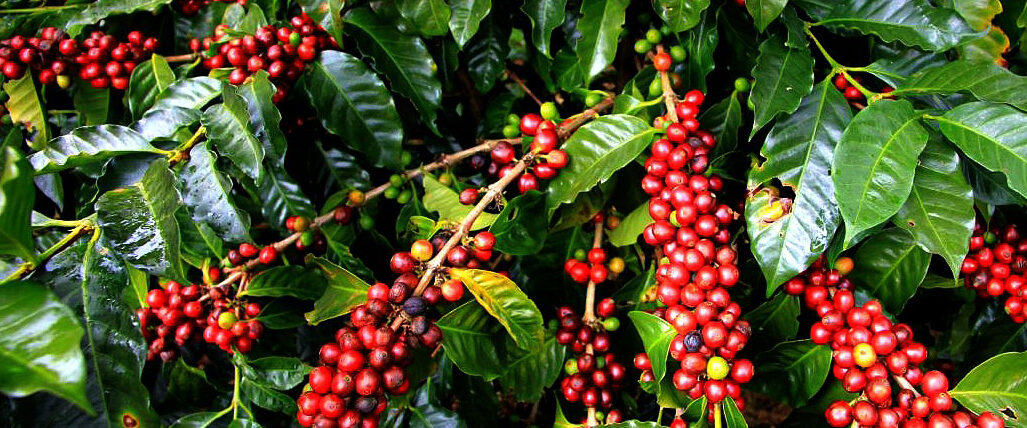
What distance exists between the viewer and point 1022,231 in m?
1.38

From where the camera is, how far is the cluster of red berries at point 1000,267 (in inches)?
47.9

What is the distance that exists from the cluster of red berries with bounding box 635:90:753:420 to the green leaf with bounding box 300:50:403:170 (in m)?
0.58

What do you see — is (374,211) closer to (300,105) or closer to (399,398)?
(300,105)

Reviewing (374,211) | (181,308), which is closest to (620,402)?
(374,211)

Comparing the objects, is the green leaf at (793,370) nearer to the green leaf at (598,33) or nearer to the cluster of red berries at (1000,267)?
the cluster of red berries at (1000,267)

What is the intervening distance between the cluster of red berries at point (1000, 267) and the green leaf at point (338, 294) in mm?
1136

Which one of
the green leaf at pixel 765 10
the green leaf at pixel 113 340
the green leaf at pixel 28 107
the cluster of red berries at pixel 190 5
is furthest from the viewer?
the cluster of red berries at pixel 190 5

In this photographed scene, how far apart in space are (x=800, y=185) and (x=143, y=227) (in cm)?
108

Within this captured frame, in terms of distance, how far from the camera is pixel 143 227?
3.38 feet

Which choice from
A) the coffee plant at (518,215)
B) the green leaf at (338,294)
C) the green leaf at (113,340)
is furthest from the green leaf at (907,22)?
the green leaf at (113,340)

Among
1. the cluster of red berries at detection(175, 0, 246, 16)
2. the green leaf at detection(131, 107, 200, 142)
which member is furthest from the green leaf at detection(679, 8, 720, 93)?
the cluster of red berries at detection(175, 0, 246, 16)

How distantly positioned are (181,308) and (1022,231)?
5.73 ft

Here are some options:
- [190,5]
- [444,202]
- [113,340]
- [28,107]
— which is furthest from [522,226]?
[28,107]

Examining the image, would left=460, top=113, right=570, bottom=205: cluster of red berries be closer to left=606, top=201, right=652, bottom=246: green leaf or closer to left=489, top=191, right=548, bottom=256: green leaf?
left=489, top=191, right=548, bottom=256: green leaf
